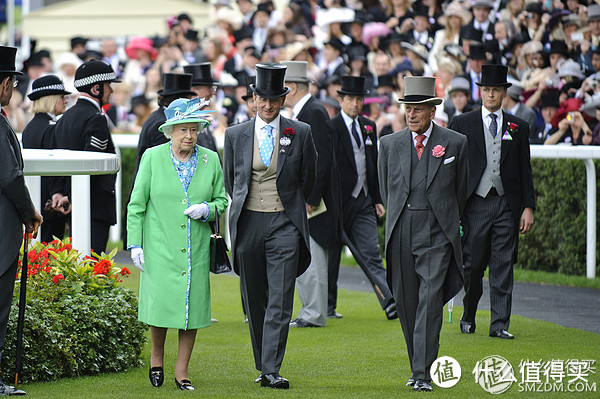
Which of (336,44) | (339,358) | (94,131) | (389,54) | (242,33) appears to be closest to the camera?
(339,358)

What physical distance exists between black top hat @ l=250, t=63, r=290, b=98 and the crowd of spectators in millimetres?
3330

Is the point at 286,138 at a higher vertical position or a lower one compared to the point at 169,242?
higher

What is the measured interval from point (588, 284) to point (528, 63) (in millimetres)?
3717

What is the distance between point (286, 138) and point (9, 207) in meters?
1.86

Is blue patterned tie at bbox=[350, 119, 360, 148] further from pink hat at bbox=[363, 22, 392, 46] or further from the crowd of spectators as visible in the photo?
pink hat at bbox=[363, 22, 392, 46]

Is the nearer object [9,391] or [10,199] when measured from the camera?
[10,199]

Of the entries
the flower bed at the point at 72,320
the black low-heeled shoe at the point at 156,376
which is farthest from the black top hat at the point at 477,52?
the black low-heeled shoe at the point at 156,376

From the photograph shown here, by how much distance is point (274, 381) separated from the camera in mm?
6953

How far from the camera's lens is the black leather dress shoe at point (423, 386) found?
685cm

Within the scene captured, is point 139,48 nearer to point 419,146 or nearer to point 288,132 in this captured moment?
point 288,132

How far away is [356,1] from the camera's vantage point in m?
17.8

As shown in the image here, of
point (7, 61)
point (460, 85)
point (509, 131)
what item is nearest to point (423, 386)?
point (509, 131)

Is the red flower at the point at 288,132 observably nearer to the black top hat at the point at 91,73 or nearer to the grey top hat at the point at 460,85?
the black top hat at the point at 91,73

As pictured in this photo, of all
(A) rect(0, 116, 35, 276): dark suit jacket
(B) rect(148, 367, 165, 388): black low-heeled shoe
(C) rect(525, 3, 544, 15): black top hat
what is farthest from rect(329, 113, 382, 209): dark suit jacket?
(C) rect(525, 3, 544, 15): black top hat
